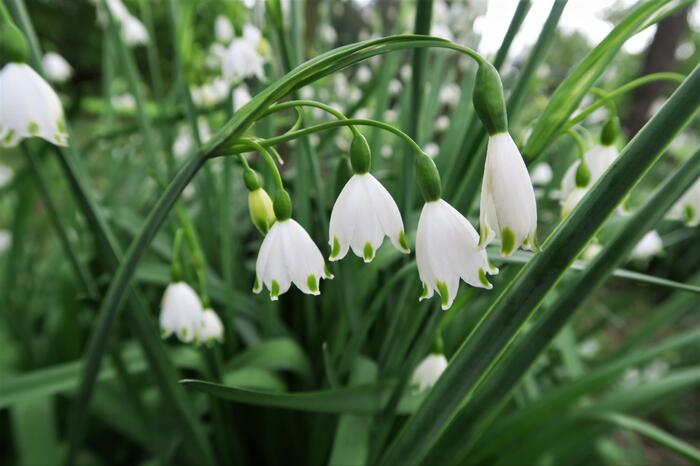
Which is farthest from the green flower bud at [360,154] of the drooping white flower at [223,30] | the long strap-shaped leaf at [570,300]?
the drooping white flower at [223,30]

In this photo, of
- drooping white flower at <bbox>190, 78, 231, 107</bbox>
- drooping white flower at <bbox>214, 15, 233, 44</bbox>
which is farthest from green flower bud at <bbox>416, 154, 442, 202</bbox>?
drooping white flower at <bbox>190, 78, 231, 107</bbox>

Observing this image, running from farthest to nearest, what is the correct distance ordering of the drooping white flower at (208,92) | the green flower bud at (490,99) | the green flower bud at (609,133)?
the drooping white flower at (208,92) → the green flower bud at (609,133) → the green flower bud at (490,99)

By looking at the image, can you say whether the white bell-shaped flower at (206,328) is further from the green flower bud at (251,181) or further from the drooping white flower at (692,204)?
the drooping white flower at (692,204)

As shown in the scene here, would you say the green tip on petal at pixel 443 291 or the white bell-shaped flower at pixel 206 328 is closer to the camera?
the green tip on petal at pixel 443 291

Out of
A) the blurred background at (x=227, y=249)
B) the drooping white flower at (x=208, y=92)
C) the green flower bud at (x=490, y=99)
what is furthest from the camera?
the drooping white flower at (x=208, y=92)

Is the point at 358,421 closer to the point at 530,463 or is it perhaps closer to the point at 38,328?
the point at 530,463

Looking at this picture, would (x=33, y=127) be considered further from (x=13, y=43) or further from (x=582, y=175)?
(x=582, y=175)

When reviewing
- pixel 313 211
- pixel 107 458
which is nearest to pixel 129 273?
pixel 313 211
